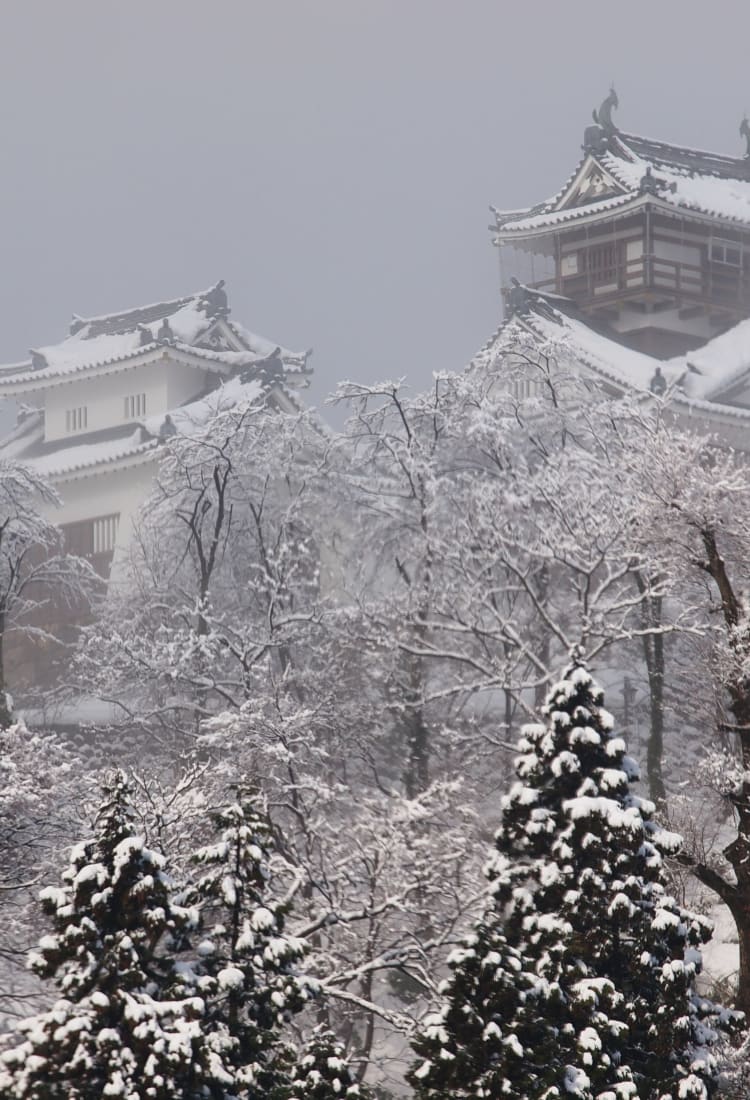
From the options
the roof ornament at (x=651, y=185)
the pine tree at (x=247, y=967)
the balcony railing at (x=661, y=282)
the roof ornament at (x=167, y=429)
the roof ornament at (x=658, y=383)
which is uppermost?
the roof ornament at (x=651, y=185)

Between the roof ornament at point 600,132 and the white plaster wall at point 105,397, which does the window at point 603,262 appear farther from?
the white plaster wall at point 105,397

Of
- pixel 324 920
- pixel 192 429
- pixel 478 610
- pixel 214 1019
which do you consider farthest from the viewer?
pixel 192 429

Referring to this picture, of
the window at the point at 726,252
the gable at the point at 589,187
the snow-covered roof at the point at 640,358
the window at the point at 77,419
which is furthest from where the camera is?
the window at the point at 77,419

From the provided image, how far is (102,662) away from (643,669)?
35.5ft

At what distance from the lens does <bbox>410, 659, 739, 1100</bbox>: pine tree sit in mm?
12609

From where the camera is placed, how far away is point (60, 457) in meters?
41.4

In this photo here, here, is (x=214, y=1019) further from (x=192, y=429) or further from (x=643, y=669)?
(x=192, y=429)

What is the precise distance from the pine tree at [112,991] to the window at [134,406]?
30338 mm

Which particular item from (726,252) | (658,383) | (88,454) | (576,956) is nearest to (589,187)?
(726,252)

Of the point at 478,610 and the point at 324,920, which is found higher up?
the point at 478,610

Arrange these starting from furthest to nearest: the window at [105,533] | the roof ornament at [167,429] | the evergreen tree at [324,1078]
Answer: the window at [105,533] → the roof ornament at [167,429] → the evergreen tree at [324,1078]

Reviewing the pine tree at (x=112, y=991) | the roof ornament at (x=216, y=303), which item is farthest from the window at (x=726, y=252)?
the pine tree at (x=112, y=991)

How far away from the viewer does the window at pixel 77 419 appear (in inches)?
1708

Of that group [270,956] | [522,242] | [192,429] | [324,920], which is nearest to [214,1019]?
[270,956]
